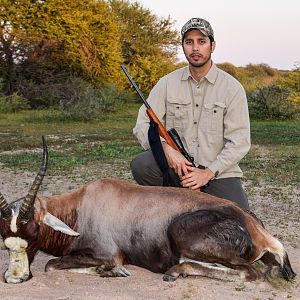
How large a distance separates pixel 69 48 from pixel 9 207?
27.2 m

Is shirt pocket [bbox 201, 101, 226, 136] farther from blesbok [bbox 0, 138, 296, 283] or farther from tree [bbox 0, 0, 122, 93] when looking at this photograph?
tree [bbox 0, 0, 122, 93]

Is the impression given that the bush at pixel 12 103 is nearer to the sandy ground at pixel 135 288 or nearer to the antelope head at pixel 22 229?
the sandy ground at pixel 135 288

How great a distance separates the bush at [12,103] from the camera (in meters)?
25.4

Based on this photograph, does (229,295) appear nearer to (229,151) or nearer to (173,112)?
(229,151)

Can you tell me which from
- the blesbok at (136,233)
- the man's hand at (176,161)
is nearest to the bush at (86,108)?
the man's hand at (176,161)

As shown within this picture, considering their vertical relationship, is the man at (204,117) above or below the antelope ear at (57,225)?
above

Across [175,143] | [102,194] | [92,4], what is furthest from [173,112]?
[92,4]

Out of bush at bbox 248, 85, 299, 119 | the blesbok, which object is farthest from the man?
bush at bbox 248, 85, 299, 119

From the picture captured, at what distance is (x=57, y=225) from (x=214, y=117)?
2.06 meters

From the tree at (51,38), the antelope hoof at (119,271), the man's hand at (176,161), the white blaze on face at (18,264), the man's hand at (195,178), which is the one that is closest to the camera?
the white blaze on face at (18,264)

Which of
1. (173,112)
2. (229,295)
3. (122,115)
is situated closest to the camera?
(229,295)

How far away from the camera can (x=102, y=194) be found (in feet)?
16.4

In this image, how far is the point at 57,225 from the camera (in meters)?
4.60

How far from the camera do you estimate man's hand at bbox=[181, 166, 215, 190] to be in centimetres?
550
